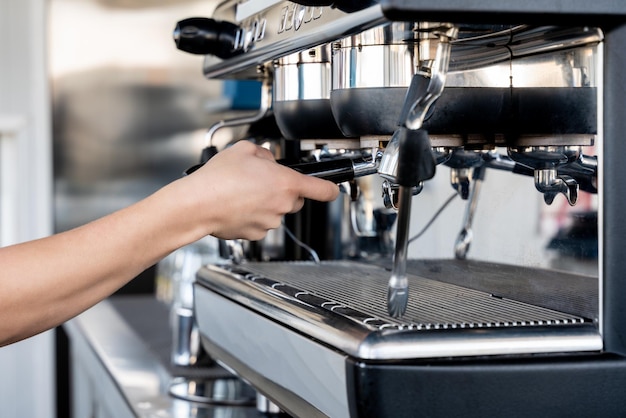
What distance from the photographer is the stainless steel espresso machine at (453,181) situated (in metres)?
0.58

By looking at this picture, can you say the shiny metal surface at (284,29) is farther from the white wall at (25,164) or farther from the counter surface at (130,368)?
the white wall at (25,164)

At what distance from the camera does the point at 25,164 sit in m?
2.83

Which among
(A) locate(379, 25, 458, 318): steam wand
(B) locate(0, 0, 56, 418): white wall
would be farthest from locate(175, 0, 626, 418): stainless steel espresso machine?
(B) locate(0, 0, 56, 418): white wall

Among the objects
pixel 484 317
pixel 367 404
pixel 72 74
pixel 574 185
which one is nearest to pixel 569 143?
pixel 574 185

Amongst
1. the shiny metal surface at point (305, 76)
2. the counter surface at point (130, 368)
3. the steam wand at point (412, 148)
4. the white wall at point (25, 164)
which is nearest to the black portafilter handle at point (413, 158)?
the steam wand at point (412, 148)

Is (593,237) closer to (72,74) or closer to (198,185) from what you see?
(198,185)

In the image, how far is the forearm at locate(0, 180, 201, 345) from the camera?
2.22 feet

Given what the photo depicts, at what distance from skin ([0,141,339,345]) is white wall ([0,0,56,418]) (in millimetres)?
2174

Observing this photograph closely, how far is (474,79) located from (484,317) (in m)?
0.16

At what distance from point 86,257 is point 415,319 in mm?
237

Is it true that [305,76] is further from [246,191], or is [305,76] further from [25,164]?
[25,164]

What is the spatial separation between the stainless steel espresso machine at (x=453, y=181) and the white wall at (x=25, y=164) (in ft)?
6.69

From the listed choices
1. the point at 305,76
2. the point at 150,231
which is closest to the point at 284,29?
the point at 305,76

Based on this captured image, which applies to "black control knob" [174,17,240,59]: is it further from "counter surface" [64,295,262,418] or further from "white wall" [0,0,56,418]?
"white wall" [0,0,56,418]
